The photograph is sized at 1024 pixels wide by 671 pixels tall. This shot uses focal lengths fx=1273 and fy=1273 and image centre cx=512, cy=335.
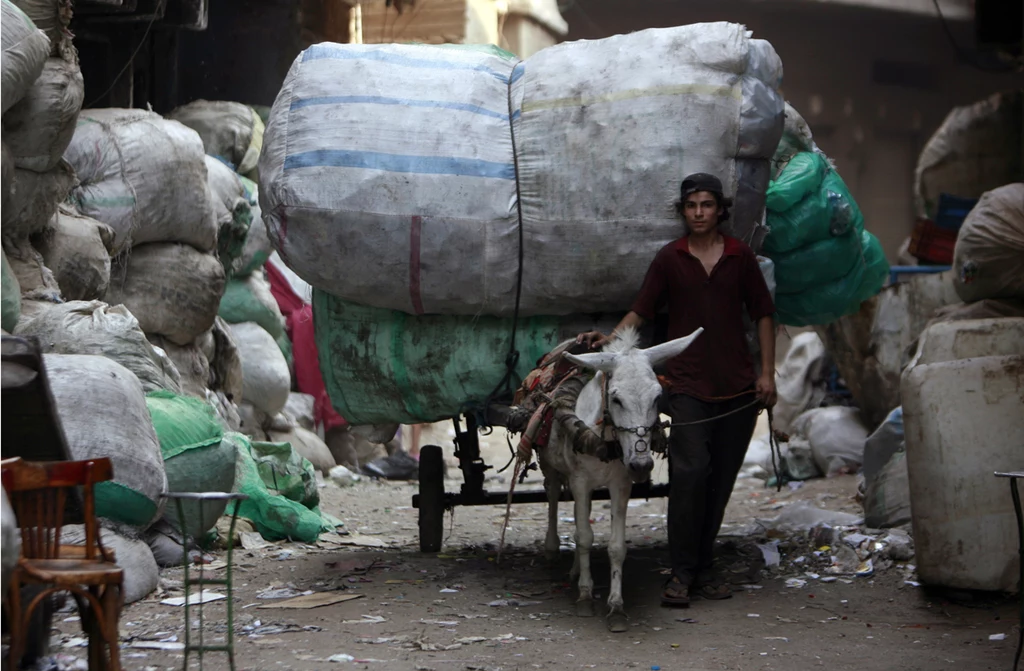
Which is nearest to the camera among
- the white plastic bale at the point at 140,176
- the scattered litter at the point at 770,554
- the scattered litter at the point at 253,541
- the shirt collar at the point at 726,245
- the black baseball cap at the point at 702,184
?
the black baseball cap at the point at 702,184

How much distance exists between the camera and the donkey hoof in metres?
4.99

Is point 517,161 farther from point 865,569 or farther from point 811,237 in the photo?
point 865,569

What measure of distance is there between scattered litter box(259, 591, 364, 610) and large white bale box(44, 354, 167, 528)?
0.66 metres

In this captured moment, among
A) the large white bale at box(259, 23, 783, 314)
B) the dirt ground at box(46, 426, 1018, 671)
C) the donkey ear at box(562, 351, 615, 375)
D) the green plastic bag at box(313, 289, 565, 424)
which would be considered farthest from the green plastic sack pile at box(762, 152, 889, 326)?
the dirt ground at box(46, 426, 1018, 671)

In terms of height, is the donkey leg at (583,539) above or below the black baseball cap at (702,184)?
below

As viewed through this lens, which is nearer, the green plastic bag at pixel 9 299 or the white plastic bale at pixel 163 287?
the green plastic bag at pixel 9 299

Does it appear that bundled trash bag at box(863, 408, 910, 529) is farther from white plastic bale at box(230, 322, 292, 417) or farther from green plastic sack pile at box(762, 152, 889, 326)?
white plastic bale at box(230, 322, 292, 417)

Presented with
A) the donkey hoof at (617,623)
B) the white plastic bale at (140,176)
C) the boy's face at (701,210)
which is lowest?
the donkey hoof at (617,623)

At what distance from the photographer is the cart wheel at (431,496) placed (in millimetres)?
6520

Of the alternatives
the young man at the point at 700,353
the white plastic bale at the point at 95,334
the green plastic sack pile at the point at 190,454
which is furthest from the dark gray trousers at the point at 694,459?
the white plastic bale at the point at 95,334

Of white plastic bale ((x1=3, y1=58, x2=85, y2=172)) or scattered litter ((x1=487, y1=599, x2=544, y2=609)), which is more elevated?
white plastic bale ((x1=3, y1=58, x2=85, y2=172))

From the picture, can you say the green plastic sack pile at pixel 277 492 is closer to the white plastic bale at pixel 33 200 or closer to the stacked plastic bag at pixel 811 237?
the white plastic bale at pixel 33 200

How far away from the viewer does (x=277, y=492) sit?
7488mm

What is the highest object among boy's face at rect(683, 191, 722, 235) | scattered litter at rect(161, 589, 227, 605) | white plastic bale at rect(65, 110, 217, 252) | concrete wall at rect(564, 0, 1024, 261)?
concrete wall at rect(564, 0, 1024, 261)
